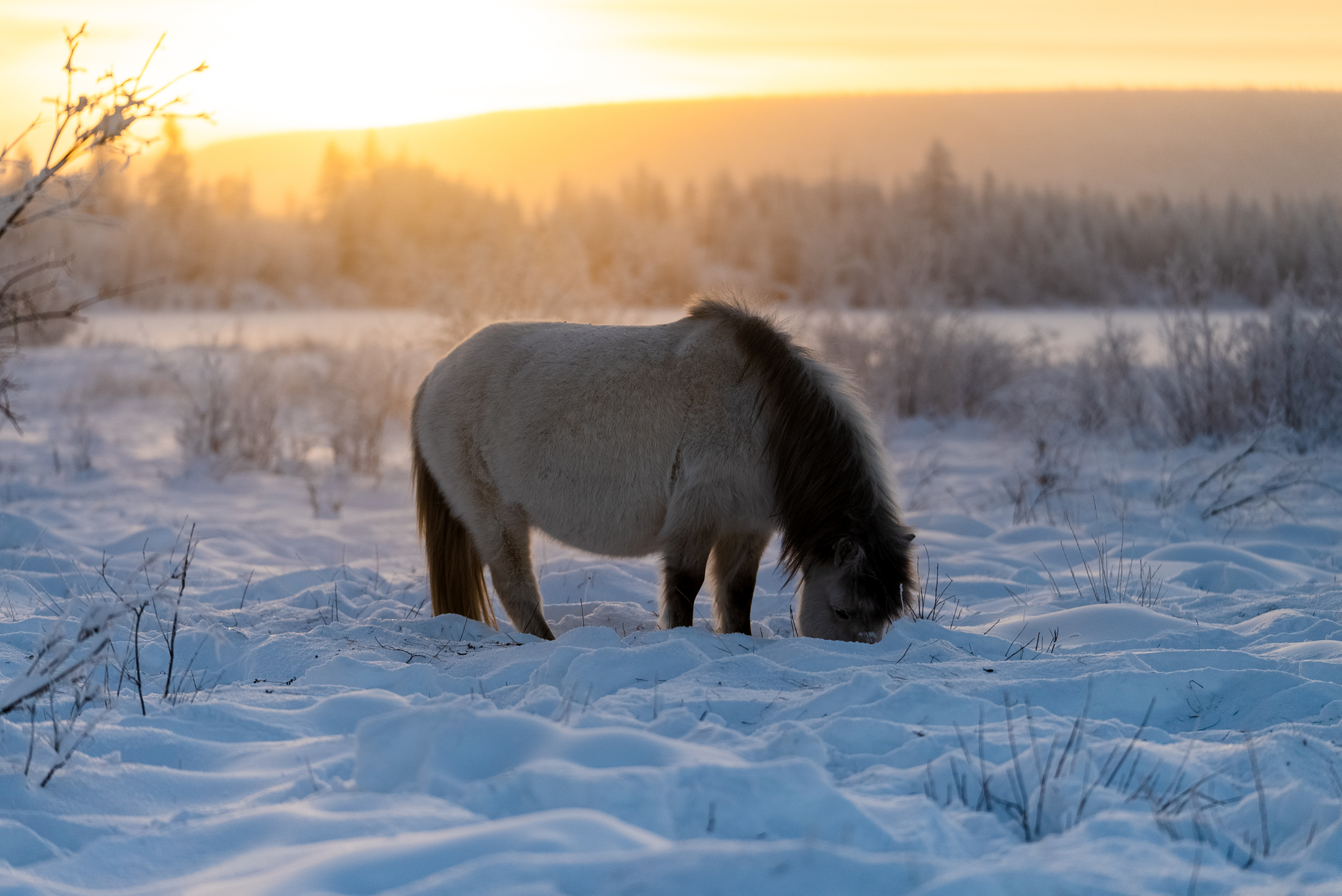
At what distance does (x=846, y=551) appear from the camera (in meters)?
3.97

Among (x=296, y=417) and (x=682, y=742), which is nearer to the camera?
(x=682, y=742)

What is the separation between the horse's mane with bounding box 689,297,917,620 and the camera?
3971 mm

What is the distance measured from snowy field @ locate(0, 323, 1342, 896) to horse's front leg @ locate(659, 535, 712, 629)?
0.33 meters

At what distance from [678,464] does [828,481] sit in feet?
2.23

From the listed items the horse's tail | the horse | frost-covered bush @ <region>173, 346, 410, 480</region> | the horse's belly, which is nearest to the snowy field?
the horse's tail

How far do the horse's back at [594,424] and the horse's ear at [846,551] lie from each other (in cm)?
54

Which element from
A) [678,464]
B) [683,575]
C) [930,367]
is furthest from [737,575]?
[930,367]

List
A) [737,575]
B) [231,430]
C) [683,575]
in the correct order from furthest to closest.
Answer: [231,430]
[737,575]
[683,575]

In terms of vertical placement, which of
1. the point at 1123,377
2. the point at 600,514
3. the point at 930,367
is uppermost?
the point at 930,367

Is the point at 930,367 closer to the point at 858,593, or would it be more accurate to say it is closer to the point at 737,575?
the point at 737,575

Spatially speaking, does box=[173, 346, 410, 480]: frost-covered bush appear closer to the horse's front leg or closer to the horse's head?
the horse's front leg

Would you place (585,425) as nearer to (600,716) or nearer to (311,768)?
(600,716)

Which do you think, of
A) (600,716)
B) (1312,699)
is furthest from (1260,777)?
(600,716)

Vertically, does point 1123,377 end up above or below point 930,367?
below
